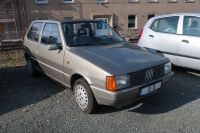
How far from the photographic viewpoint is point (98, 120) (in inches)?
165

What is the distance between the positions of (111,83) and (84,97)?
0.82 meters

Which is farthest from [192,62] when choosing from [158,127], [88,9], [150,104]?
[88,9]

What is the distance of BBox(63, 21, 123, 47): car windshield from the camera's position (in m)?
4.96

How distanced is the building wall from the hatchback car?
16787 millimetres

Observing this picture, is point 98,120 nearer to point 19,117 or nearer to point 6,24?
point 19,117

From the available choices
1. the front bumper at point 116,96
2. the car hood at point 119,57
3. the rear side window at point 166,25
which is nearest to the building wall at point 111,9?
the rear side window at point 166,25

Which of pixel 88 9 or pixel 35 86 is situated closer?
pixel 35 86

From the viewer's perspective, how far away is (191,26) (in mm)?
6355

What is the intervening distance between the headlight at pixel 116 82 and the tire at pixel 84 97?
1.66 ft

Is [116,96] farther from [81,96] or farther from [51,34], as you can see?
[51,34]

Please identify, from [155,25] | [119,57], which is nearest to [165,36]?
[155,25]

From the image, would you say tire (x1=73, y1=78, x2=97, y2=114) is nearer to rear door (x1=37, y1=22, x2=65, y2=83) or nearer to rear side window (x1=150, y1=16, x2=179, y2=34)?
rear door (x1=37, y1=22, x2=65, y2=83)

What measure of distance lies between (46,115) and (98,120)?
1.02 meters

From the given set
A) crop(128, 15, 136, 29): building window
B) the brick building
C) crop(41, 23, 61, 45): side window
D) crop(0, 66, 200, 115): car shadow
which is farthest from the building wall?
crop(41, 23, 61, 45): side window
